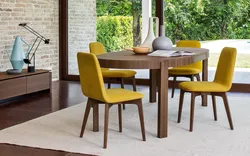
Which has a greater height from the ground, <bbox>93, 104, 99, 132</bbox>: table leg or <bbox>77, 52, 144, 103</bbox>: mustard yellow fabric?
<bbox>77, 52, 144, 103</bbox>: mustard yellow fabric

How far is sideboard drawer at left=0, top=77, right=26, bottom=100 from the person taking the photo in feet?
16.9

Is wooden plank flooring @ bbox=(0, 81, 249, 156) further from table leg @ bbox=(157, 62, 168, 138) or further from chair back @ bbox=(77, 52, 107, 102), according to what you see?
table leg @ bbox=(157, 62, 168, 138)

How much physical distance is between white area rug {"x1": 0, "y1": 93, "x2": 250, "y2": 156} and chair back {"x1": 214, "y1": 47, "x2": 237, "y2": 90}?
0.46 metres

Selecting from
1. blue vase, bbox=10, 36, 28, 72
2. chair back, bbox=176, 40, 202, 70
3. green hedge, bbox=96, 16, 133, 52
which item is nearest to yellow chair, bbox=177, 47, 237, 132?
chair back, bbox=176, 40, 202, 70

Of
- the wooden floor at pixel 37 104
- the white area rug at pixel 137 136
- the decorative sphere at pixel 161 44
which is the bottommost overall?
the white area rug at pixel 137 136

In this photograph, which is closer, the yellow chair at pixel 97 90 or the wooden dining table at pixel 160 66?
the yellow chair at pixel 97 90

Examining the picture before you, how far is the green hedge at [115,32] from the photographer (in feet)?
23.3

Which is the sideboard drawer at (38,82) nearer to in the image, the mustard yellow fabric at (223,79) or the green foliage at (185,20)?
the green foliage at (185,20)

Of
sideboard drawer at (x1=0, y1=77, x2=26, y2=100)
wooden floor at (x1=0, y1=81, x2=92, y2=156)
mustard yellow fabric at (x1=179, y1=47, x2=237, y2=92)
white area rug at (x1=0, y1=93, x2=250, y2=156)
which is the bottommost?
white area rug at (x1=0, y1=93, x2=250, y2=156)

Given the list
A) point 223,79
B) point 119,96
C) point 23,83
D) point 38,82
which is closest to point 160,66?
point 119,96

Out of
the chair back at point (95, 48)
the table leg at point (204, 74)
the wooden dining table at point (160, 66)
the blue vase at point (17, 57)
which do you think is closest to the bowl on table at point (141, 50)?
the wooden dining table at point (160, 66)

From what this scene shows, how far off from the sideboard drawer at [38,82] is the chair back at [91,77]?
2370 millimetres

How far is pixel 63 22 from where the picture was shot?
7629mm

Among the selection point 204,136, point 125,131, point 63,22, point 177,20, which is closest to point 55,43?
point 63,22
